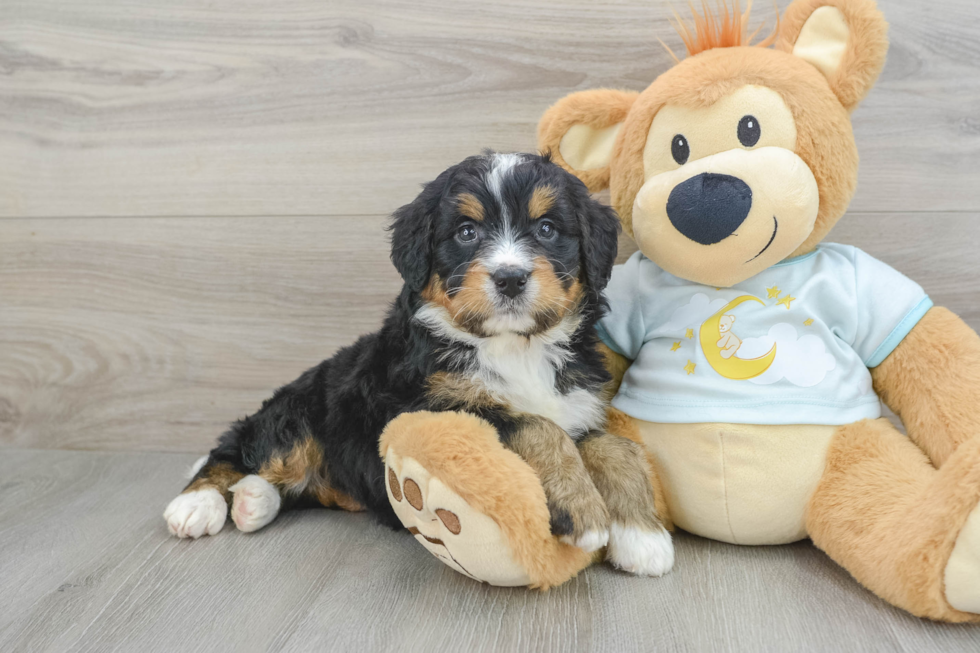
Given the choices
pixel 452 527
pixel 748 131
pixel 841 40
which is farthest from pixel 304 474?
pixel 841 40

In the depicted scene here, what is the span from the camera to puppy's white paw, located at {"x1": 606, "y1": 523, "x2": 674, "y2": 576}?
59.2 inches

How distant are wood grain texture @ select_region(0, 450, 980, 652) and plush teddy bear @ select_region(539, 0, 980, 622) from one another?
11 centimetres

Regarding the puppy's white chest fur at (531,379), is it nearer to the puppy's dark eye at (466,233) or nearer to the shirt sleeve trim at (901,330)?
the puppy's dark eye at (466,233)

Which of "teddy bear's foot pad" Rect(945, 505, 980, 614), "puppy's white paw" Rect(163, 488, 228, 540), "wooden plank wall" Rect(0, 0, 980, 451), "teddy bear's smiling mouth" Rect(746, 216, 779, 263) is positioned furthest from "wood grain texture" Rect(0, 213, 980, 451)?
"teddy bear's foot pad" Rect(945, 505, 980, 614)

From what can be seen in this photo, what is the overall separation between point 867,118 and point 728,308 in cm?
85

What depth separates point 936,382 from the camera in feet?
5.05

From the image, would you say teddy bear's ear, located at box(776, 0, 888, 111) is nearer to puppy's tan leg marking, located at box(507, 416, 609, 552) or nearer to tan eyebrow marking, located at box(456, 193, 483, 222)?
tan eyebrow marking, located at box(456, 193, 483, 222)

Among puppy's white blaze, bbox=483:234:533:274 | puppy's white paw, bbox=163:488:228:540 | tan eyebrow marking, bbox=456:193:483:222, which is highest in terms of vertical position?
tan eyebrow marking, bbox=456:193:483:222

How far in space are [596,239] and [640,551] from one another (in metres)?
0.67

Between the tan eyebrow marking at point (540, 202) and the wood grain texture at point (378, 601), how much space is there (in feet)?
2.57

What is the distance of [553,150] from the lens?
180cm

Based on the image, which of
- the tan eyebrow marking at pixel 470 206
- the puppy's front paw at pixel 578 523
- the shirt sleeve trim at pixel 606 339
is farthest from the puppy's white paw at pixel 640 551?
the tan eyebrow marking at pixel 470 206

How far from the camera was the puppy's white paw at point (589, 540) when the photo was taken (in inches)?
54.1

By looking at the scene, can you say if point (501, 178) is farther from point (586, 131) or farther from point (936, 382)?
point (936, 382)
